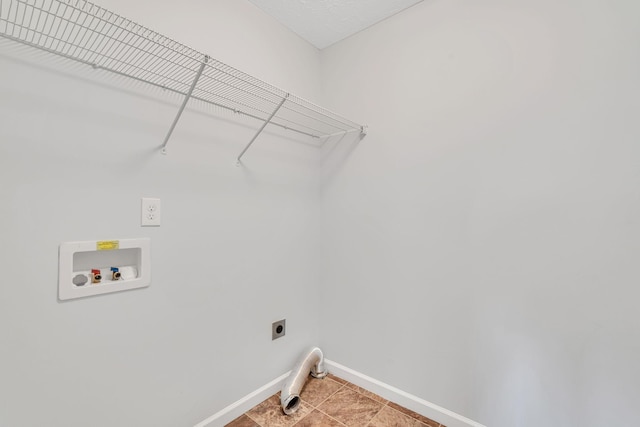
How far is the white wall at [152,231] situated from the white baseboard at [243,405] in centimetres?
4

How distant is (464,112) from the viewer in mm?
1443

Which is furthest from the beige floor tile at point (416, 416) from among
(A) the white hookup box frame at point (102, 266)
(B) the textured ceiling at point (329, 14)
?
(B) the textured ceiling at point (329, 14)

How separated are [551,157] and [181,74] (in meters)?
1.65

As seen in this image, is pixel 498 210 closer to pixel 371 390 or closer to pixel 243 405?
pixel 371 390

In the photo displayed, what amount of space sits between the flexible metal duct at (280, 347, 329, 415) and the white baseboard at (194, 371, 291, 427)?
110mm

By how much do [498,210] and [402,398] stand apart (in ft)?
3.76

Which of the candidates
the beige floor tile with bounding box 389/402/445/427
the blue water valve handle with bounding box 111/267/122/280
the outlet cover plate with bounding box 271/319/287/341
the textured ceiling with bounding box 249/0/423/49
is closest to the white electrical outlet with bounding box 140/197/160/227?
the blue water valve handle with bounding box 111/267/122/280

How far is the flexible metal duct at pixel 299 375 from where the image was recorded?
157 centimetres

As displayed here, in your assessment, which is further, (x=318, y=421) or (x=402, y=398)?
(x=402, y=398)

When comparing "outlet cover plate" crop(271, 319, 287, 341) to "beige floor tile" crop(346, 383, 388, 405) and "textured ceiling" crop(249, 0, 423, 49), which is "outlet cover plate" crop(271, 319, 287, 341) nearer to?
"beige floor tile" crop(346, 383, 388, 405)

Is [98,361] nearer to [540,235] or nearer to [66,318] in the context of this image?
[66,318]

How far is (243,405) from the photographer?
1.55 metres

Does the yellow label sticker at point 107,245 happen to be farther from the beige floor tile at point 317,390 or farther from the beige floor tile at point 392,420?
the beige floor tile at point 392,420

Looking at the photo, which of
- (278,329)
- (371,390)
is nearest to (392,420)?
(371,390)
